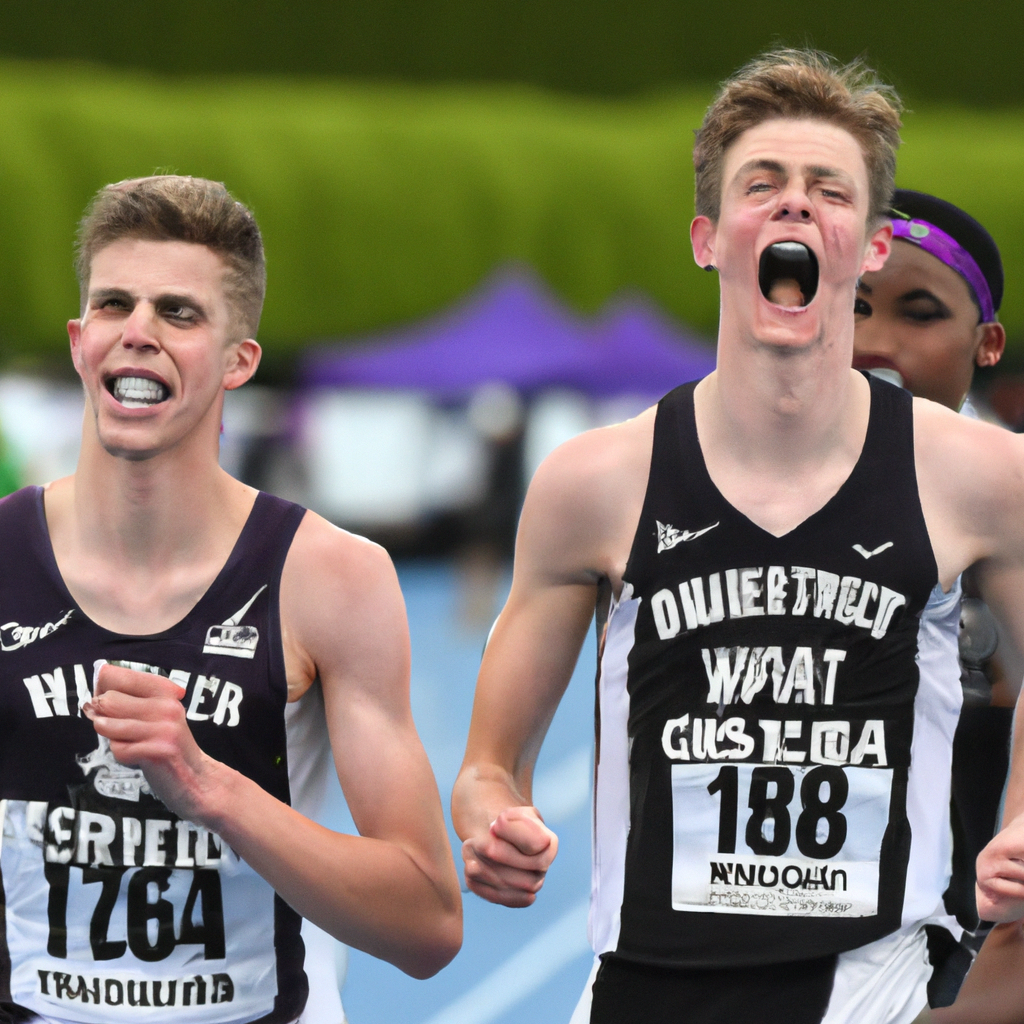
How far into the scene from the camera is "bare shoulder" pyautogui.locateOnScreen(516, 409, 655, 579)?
2973 mm

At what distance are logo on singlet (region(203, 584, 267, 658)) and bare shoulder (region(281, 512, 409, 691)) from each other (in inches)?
2.4

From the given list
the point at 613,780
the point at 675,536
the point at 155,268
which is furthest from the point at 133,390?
the point at 613,780

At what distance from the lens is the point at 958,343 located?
144 inches

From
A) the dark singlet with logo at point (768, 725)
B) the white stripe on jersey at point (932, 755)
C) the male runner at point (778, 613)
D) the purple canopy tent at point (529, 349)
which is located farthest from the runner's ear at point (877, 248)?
the purple canopy tent at point (529, 349)

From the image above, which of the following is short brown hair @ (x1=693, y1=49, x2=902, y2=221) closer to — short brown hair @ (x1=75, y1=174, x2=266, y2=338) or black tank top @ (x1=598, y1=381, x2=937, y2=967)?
black tank top @ (x1=598, y1=381, x2=937, y2=967)

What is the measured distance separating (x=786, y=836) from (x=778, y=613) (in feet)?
1.26

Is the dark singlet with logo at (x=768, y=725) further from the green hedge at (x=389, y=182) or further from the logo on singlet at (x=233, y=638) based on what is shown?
the green hedge at (x=389, y=182)

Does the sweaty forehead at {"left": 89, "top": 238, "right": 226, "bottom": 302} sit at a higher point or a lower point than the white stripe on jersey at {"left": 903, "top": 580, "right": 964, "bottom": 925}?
higher

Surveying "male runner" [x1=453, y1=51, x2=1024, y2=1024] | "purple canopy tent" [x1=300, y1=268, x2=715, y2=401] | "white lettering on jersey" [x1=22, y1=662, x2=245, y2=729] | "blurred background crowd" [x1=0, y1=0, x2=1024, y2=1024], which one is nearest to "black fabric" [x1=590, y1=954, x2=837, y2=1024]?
"male runner" [x1=453, y1=51, x2=1024, y2=1024]

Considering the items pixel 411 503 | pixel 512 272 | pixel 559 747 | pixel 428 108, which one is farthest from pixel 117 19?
pixel 559 747

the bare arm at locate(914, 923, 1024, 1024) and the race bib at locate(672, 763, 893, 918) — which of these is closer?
the race bib at locate(672, 763, 893, 918)

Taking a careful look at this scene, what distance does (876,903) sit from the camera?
113 inches

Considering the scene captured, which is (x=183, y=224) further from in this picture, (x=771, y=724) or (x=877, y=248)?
(x=771, y=724)

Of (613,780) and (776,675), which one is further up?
(776,675)
